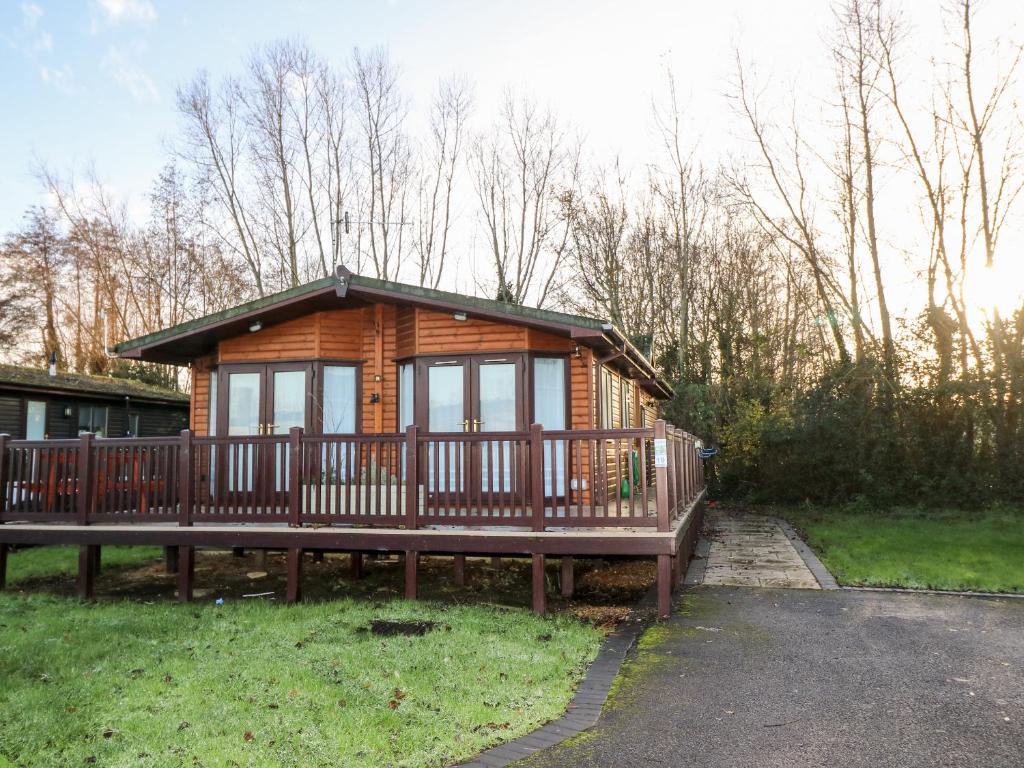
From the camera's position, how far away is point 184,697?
4.45m

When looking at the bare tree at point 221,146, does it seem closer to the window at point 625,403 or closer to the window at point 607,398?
the window at point 625,403

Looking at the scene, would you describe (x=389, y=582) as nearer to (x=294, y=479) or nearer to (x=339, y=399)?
(x=294, y=479)

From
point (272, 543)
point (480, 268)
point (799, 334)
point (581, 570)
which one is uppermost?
point (480, 268)

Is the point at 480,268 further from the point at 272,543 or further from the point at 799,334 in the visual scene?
the point at 272,543

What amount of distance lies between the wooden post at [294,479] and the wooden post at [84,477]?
8.35 ft

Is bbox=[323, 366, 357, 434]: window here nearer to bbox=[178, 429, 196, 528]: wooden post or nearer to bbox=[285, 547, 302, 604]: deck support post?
bbox=[178, 429, 196, 528]: wooden post

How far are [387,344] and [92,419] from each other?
10.6m

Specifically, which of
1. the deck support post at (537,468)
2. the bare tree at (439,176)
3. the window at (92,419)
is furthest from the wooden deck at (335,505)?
the bare tree at (439,176)

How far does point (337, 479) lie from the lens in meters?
7.62

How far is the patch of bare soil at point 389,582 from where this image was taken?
7.70 metres

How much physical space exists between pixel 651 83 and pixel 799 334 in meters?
10.1

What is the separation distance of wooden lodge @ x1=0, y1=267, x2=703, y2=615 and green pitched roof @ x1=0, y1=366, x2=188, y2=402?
213 inches

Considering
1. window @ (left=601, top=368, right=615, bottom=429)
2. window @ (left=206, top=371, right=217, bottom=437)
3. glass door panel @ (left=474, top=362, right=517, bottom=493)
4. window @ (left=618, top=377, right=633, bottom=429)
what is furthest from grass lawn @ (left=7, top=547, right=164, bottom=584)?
window @ (left=618, top=377, right=633, bottom=429)

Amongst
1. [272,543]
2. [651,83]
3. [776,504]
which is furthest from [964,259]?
[272,543]
